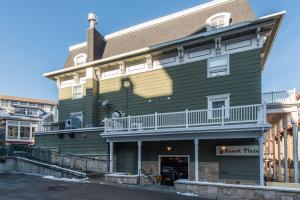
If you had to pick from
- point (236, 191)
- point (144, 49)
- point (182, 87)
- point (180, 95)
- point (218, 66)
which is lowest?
point (236, 191)

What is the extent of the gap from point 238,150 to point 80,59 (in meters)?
13.7

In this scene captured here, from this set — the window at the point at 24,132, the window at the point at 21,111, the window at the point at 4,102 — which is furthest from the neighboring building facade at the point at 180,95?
the window at the point at 4,102

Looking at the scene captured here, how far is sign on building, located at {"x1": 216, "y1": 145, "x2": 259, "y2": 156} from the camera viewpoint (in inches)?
489

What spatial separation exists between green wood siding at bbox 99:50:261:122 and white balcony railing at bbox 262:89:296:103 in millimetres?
997

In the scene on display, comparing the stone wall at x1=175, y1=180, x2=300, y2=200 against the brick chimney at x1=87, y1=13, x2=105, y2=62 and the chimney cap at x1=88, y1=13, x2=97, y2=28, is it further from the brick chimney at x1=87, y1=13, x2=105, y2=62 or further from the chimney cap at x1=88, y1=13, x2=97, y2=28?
the chimney cap at x1=88, y1=13, x2=97, y2=28

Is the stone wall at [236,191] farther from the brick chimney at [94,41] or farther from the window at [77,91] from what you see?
the brick chimney at [94,41]

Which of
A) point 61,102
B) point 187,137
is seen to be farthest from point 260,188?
point 61,102

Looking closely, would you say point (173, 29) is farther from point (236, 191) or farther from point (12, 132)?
point (12, 132)

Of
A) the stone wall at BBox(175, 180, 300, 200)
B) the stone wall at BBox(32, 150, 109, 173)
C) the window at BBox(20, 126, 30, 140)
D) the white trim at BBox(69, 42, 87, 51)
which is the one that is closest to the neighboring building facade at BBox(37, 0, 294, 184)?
the stone wall at BBox(32, 150, 109, 173)

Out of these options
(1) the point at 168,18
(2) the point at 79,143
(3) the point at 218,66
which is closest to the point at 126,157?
(2) the point at 79,143

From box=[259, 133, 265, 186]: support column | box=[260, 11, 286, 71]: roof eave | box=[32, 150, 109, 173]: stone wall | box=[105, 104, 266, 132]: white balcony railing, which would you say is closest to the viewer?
box=[259, 133, 265, 186]: support column

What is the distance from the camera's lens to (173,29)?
54.9ft

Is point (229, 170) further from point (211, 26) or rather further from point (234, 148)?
point (211, 26)

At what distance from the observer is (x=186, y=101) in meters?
15.0
